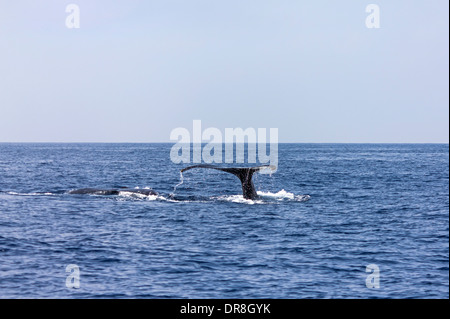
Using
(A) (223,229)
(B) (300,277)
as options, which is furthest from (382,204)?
(B) (300,277)

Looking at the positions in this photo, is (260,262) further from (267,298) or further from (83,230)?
(83,230)

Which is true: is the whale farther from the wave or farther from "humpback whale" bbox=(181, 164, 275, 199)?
"humpback whale" bbox=(181, 164, 275, 199)

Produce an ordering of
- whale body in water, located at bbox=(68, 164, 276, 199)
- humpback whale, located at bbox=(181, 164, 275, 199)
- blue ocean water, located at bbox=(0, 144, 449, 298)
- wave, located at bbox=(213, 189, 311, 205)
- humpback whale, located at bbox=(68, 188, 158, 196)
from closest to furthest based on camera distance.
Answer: blue ocean water, located at bbox=(0, 144, 449, 298) < whale body in water, located at bbox=(68, 164, 276, 199) < humpback whale, located at bbox=(181, 164, 275, 199) < wave, located at bbox=(213, 189, 311, 205) < humpback whale, located at bbox=(68, 188, 158, 196)

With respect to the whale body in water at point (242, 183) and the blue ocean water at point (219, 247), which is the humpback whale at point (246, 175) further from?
the blue ocean water at point (219, 247)

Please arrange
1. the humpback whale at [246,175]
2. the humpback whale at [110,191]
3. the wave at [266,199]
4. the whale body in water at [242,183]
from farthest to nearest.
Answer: the humpback whale at [110,191], the wave at [266,199], the humpback whale at [246,175], the whale body in water at [242,183]

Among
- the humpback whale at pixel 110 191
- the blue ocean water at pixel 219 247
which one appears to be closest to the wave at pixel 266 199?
the blue ocean water at pixel 219 247

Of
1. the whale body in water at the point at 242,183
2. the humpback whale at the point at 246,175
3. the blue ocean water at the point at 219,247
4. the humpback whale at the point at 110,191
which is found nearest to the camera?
the blue ocean water at the point at 219,247

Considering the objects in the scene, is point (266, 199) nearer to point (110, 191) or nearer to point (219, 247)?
point (110, 191)

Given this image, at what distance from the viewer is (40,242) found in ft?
68.2

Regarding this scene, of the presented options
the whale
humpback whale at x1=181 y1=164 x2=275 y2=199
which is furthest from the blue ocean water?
the whale

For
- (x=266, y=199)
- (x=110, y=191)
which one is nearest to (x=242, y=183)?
(x=266, y=199)

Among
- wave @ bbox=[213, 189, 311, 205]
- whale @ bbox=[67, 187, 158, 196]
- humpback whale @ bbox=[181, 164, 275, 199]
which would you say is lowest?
wave @ bbox=[213, 189, 311, 205]

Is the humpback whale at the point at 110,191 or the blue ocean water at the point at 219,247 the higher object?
the humpback whale at the point at 110,191

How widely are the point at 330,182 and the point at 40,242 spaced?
33765 millimetres
